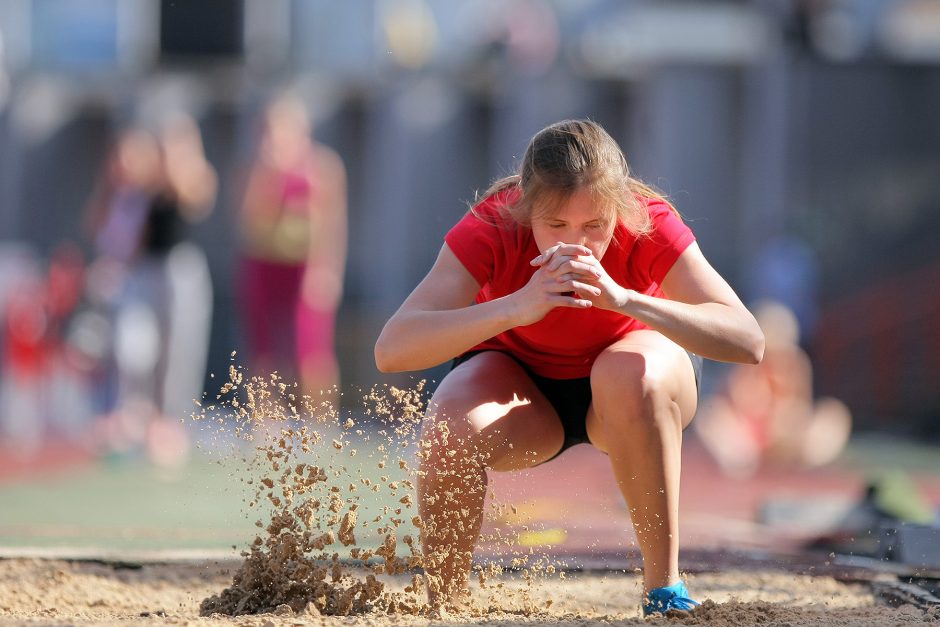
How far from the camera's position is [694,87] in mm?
17219

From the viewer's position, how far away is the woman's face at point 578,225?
3.07 meters

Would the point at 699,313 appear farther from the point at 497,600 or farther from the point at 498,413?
the point at 497,600

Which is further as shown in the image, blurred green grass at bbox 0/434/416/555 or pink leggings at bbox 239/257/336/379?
pink leggings at bbox 239/257/336/379

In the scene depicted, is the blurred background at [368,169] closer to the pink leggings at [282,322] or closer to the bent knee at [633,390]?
the pink leggings at [282,322]

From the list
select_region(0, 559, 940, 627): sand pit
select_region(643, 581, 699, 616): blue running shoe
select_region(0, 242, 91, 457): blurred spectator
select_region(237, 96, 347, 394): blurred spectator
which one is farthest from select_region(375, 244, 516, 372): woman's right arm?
select_region(0, 242, 91, 457): blurred spectator

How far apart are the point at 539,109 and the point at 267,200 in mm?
9643

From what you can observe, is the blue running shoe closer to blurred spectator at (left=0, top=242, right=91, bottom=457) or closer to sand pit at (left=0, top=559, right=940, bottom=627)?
sand pit at (left=0, top=559, right=940, bottom=627)

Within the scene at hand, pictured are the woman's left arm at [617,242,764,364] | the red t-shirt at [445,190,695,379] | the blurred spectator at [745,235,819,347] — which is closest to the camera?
the woman's left arm at [617,242,764,364]

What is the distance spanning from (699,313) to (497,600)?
1.00 m

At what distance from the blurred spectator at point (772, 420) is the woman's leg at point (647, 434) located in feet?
20.1

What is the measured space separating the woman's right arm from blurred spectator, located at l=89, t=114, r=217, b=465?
4.92 m

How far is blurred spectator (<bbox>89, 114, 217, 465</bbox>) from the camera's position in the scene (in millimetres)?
7949

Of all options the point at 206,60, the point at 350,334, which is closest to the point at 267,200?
the point at 350,334

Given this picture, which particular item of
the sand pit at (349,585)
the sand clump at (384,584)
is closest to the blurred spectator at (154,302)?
the sand pit at (349,585)
